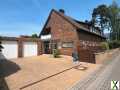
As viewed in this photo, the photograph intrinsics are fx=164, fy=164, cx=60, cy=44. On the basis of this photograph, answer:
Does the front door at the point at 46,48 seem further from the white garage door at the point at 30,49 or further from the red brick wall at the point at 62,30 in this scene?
the white garage door at the point at 30,49

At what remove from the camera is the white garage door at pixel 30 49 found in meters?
26.4

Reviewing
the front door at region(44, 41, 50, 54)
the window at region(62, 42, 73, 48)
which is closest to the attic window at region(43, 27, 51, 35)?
the front door at region(44, 41, 50, 54)

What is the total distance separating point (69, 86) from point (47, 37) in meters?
23.9

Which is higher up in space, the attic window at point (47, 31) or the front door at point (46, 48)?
the attic window at point (47, 31)

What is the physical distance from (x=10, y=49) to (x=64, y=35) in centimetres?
1064

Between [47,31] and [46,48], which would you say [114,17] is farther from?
[46,48]

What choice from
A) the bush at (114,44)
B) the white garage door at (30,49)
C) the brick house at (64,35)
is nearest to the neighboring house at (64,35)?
the brick house at (64,35)

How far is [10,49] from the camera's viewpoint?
24094 millimetres

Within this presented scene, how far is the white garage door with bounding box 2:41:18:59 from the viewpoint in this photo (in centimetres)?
2322

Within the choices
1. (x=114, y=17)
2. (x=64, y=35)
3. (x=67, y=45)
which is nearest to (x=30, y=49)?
Answer: (x=67, y=45)

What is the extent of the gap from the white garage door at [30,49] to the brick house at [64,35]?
2.90 metres

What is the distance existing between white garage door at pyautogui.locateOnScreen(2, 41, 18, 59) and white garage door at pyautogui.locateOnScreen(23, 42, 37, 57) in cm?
175

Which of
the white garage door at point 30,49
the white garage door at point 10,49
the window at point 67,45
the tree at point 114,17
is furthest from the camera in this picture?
the tree at point 114,17

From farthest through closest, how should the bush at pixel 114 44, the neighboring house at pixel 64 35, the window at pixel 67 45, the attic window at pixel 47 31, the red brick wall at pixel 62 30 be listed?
the bush at pixel 114 44 < the attic window at pixel 47 31 < the window at pixel 67 45 < the red brick wall at pixel 62 30 < the neighboring house at pixel 64 35
